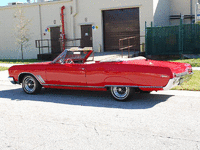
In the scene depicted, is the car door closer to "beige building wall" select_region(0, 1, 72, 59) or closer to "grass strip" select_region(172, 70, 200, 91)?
"grass strip" select_region(172, 70, 200, 91)

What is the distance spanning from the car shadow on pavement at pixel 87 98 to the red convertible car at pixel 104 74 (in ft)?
0.89

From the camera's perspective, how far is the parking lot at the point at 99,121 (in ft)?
14.3

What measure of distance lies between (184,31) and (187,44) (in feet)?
2.68

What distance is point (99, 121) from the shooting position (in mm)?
5500

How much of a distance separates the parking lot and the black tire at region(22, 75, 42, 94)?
1.00 ft

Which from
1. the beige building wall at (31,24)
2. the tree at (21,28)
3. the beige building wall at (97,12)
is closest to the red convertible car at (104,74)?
the beige building wall at (97,12)

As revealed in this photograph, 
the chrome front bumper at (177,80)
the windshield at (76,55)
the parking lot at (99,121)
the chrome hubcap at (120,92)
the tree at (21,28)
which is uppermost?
the tree at (21,28)

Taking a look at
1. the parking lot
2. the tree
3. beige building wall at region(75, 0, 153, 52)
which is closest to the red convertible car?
the parking lot

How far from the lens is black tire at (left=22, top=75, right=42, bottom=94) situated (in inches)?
325

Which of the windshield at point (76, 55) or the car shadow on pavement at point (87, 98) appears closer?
the car shadow on pavement at point (87, 98)

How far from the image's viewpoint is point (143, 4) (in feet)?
66.5

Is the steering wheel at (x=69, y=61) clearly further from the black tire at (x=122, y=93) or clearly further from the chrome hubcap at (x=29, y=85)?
the black tire at (x=122, y=93)

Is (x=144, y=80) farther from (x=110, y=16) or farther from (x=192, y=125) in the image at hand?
(x=110, y=16)

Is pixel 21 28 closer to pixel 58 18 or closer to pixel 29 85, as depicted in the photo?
pixel 58 18
